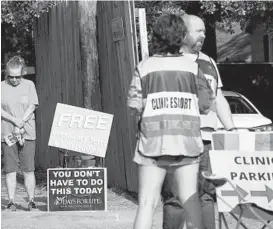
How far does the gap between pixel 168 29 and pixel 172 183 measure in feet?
3.79

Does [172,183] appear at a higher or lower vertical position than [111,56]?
lower

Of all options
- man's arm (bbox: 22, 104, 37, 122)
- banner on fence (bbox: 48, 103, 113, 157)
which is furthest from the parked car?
man's arm (bbox: 22, 104, 37, 122)

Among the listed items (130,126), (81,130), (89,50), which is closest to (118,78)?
(89,50)

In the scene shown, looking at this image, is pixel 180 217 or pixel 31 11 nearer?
pixel 180 217

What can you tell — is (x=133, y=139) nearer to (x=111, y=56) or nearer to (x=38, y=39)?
(x=111, y=56)

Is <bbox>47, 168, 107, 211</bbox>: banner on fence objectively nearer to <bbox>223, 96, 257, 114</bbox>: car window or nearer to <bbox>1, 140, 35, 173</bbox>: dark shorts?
<bbox>1, 140, 35, 173</bbox>: dark shorts

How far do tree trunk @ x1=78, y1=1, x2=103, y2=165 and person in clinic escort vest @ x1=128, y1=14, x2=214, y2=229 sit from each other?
4.61 meters

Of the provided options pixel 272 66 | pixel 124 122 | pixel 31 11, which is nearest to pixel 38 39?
pixel 31 11

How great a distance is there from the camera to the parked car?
11.9m

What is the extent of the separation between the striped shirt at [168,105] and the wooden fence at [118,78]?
379cm

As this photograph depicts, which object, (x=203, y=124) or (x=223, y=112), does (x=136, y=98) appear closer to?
(x=203, y=124)

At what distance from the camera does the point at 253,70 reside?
67.0 feet

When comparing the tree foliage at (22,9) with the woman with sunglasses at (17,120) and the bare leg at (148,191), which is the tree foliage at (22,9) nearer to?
the woman with sunglasses at (17,120)

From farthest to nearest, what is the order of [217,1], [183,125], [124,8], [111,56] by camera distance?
1. [217,1]
2. [111,56]
3. [124,8]
4. [183,125]
